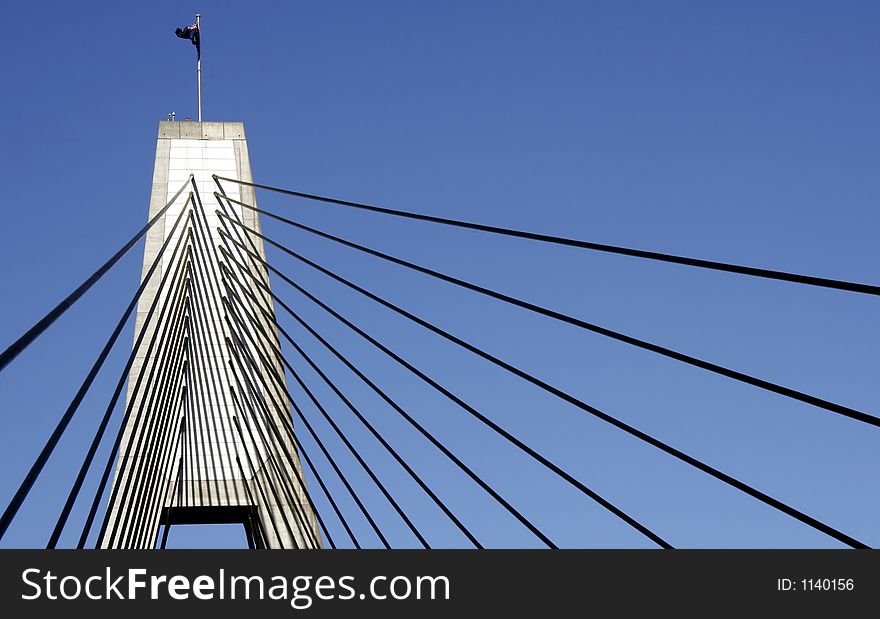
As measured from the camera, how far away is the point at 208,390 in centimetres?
1752

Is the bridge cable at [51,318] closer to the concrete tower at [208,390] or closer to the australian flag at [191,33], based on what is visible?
the concrete tower at [208,390]

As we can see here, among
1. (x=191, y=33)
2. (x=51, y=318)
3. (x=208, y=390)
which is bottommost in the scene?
(x=51, y=318)

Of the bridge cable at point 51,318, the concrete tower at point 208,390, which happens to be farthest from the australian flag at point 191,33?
the bridge cable at point 51,318

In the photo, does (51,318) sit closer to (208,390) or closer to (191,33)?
(208,390)

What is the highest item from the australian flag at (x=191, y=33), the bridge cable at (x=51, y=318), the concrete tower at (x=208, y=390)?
the australian flag at (x=191, y=33)

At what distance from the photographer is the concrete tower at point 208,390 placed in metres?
14.9

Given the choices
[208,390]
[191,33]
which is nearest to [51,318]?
[208,390]

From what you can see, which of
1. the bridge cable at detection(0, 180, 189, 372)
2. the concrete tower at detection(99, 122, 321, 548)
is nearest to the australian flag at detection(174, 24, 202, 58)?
the concrete tower at detection(99, 122, 321, 548)

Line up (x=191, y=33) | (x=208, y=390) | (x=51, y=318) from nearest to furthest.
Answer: (x=51, y=318)
(x=208, y=390)
(x=191, y=33)

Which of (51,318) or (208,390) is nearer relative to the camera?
(51,318)

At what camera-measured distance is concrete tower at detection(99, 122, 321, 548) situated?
588 inches
